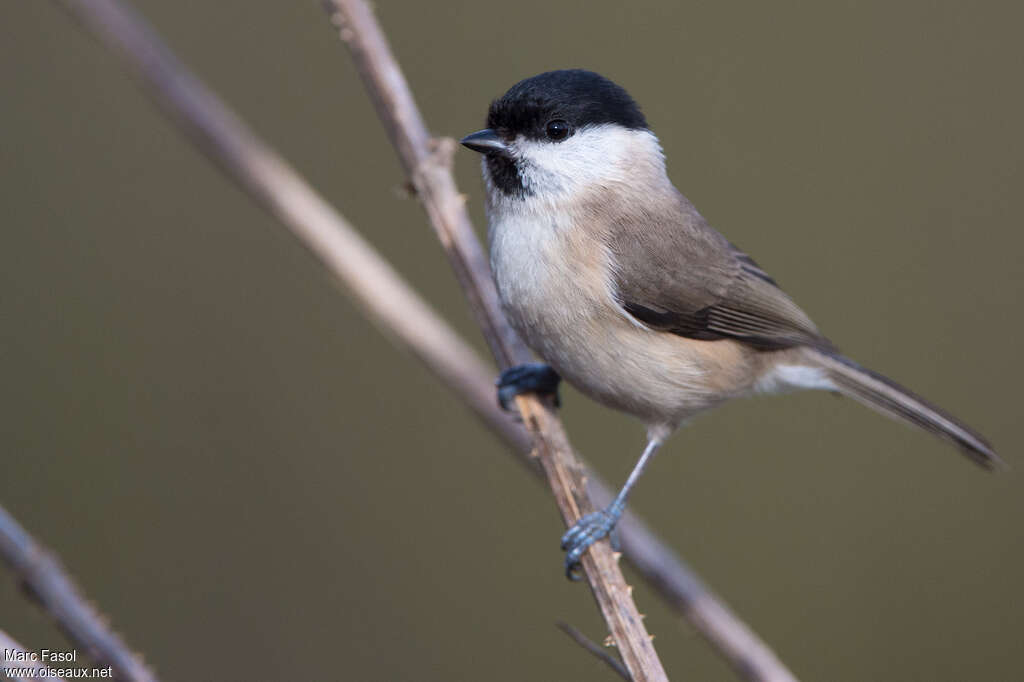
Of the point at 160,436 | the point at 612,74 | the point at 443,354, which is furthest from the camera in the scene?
the point at 612,74

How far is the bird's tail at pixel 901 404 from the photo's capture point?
2.02m

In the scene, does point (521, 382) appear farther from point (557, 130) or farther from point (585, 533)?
point (557, 130)

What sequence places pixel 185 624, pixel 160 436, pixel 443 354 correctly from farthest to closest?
pixel 160 436 → pixel 185 624 → pixel 443 354

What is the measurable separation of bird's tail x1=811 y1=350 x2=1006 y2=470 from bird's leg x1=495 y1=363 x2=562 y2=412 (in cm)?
70

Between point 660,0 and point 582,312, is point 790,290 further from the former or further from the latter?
point 582,312

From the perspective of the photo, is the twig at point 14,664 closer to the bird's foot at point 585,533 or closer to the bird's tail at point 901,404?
the bird's foot at point 585,533

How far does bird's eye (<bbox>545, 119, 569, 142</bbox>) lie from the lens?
183cm

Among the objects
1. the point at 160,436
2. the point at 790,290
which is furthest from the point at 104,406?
the point at 790,290

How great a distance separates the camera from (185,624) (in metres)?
2.90

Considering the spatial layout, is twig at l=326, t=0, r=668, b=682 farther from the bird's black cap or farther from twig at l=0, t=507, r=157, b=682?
twig at l=0, t=507, r=157, b=682

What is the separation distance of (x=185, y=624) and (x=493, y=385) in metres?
1.65

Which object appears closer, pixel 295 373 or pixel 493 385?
pixel 493 385

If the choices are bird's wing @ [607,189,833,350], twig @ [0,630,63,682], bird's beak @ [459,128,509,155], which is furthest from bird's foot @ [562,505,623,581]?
twig @ [0,630,63,682]

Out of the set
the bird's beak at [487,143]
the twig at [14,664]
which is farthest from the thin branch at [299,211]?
the twig at [14,664]
